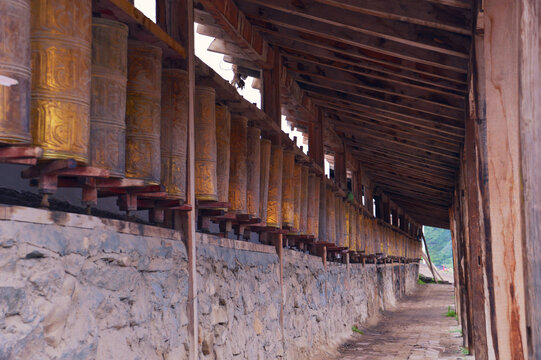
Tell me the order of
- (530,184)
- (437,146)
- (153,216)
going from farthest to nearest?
(437,146)
(153,216)
(530,184)

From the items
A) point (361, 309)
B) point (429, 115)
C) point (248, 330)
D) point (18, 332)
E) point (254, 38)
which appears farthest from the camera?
point (361, 309)

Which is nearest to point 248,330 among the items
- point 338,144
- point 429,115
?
point 429,115

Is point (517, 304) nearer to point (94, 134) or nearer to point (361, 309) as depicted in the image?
point (94, 134)

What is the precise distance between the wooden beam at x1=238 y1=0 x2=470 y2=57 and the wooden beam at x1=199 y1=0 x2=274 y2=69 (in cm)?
30

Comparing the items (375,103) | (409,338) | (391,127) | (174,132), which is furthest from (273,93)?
(409,338)

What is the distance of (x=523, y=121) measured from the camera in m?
2.66

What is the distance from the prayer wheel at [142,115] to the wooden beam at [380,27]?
294 centimetres

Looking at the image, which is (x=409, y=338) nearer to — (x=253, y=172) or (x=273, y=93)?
(x=273, y=93)

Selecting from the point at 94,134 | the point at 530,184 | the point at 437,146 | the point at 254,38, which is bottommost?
the point at 530,184

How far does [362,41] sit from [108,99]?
4080mm

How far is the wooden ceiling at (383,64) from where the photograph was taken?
6.59 meters

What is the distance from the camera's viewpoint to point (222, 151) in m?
6.16

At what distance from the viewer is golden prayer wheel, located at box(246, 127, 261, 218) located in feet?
23.1

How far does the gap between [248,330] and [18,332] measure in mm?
3901
